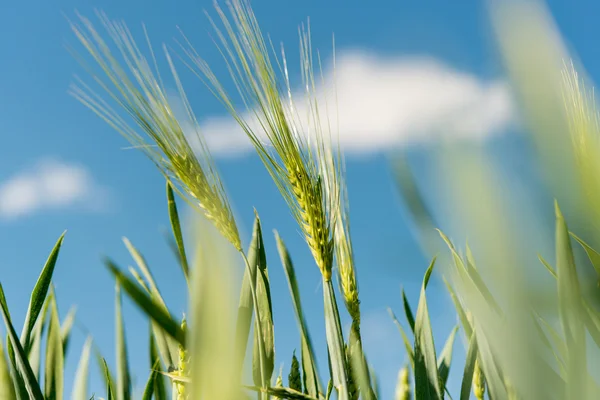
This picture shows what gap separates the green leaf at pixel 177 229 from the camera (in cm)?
79

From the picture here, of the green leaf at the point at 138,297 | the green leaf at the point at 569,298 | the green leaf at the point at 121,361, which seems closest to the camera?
the green leaf at the point at 569,298

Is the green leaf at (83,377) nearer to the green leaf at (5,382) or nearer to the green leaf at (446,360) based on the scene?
the green leaf at (5,382)

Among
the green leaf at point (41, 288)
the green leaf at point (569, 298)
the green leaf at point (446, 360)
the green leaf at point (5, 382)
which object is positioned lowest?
the green leaf at point (446, 360)

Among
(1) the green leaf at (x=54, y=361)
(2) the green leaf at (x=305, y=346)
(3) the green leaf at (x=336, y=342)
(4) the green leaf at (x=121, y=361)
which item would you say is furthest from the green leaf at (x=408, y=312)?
(1) the green leaf at (x=54, y=361)

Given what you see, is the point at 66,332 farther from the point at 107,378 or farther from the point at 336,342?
the point at 336,342

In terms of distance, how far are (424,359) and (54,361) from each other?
59 centimetres

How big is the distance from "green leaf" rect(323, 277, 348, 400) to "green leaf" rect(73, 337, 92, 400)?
598 millimetres

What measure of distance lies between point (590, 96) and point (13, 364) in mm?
721

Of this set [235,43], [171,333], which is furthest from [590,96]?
[235,43]

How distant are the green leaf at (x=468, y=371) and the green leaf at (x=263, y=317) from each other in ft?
0.79

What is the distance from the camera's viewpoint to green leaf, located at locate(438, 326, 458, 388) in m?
0.91

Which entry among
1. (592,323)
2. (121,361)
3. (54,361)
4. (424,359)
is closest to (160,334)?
(121,361)

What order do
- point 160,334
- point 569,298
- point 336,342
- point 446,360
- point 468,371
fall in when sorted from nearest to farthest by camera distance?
point 569,298 → point 336,342 → point 468,371 → point 160,334 → point 446,360

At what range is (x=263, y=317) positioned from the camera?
0.82 metres
